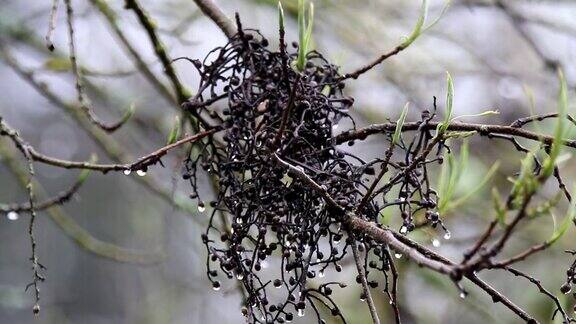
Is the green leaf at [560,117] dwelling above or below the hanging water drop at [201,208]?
below

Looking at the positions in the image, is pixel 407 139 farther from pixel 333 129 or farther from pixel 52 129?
pixel 52 129

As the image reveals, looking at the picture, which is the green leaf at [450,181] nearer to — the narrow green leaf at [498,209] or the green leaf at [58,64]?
the narrow green leaf at [498,209]

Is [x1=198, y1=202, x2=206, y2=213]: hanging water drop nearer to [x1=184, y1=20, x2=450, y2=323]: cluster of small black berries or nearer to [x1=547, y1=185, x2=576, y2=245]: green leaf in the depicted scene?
[x1=184, y1=20, x2=450, y2=323]: cluster of small black berries

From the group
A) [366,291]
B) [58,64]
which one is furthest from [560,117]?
Answer: [58,64]

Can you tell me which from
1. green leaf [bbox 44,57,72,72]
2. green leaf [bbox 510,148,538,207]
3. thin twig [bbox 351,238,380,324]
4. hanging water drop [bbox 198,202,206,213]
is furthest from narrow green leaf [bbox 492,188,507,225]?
green leaf [bbox 44,57,72,72]

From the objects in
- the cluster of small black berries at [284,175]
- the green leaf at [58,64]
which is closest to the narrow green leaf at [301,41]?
the cluster of small black berries at [284,175]

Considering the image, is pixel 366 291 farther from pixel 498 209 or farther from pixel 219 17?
pixel 219 17

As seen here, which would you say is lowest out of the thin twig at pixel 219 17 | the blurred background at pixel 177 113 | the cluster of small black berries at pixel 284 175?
the cluster of small black berries at pixel 284 175

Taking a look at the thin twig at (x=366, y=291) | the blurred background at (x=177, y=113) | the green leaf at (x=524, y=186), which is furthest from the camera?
the blurred background at (x=177, y=113)

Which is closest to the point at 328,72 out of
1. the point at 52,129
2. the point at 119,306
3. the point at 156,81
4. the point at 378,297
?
the point at 156,81
